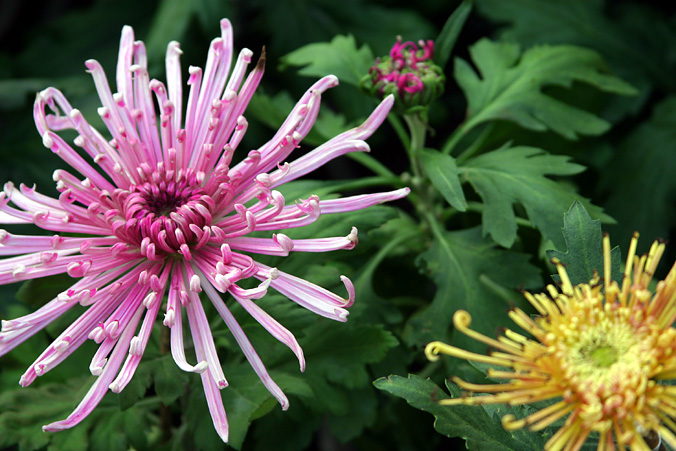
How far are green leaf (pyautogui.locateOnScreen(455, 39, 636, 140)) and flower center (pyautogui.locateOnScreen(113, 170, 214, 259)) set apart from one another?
55cm

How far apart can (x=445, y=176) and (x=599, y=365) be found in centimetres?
42

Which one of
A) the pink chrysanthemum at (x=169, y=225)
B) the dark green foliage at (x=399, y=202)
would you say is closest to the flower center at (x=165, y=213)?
A: the pink chrysanthemum at (x=169, y=225)

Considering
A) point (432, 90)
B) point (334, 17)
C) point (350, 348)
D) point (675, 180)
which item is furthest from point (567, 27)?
point (350, 348)

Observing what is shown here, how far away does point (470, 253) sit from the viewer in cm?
111

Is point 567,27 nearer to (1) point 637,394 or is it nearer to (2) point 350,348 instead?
(2) point 350,348

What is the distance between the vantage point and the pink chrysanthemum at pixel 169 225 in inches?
31.9

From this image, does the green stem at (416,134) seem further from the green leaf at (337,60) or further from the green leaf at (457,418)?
the green leaf at (457,418)

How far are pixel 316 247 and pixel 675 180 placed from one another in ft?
3.23

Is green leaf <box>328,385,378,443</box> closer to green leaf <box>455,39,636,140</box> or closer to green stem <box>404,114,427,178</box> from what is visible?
green stem <box>404,114,427,178</box>

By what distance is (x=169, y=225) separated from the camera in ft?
2.76

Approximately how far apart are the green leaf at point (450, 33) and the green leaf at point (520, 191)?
7.2 inches

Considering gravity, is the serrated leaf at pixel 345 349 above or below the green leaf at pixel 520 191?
below

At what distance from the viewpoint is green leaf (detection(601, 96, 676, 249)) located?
145 centimetres

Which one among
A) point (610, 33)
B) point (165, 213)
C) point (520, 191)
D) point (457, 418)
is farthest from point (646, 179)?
point (165, 213)
